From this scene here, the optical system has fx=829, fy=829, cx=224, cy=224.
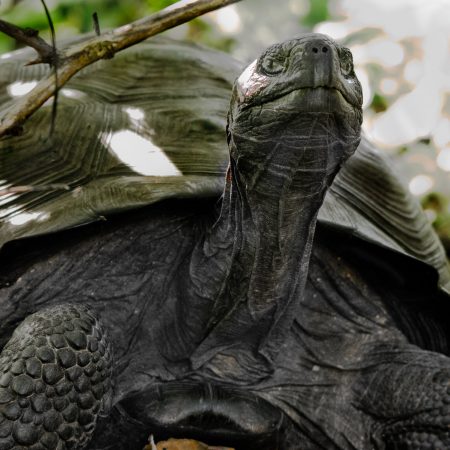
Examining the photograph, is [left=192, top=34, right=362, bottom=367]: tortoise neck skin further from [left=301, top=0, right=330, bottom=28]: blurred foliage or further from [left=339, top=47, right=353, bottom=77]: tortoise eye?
[left=301, top=0, right=330, bottom=28]: blurred foliage

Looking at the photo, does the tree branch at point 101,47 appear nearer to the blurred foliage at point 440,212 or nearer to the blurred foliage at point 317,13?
the blurred foliage at point 440,212

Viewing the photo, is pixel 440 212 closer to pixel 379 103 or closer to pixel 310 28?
pixel 379 103

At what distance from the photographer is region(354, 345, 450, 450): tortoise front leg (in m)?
2.52

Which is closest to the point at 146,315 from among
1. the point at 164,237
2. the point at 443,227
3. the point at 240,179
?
the point at 164,237

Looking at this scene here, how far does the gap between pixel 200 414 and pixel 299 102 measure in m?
0.99

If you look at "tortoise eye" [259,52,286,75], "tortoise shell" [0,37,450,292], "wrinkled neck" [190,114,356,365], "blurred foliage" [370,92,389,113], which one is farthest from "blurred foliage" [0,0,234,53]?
"tortoise eye" [259,52,286,75]

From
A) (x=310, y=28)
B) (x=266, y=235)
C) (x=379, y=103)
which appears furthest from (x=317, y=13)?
(x=266, y=235)

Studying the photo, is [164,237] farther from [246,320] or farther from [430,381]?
[430,381]

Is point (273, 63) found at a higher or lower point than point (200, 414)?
higher

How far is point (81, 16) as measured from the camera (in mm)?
4996

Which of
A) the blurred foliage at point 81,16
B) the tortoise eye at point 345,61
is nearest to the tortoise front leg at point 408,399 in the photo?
the tortoise eye at point 345,61

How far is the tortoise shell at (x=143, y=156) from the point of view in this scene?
2383mm

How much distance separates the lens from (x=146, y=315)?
2.56m

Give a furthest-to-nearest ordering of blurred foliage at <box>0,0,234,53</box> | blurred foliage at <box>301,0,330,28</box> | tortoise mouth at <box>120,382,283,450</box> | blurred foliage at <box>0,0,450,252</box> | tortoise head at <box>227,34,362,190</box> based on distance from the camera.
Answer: blurred foliage at <box>301,0,330,28</box> < blurred foliage at <box>0,0,450,252</box> < blurred foliage at <box>0,0,234,53</box> < tortoise mouth at <box>120,382,283,450</box> < tortoise head at <box>227,34,362,190</box>
